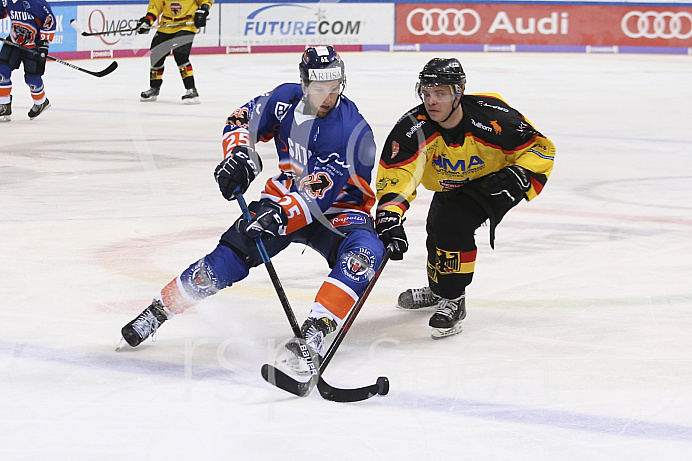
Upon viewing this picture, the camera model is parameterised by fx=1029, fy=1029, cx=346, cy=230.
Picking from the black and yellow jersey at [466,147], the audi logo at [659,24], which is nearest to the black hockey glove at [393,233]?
the black and yellow jersey at [466,147]

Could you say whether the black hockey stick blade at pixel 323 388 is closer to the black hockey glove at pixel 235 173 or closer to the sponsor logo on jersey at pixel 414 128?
the black hockey glove at pixel 235 173

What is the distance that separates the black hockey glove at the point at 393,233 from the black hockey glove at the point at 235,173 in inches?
16.2

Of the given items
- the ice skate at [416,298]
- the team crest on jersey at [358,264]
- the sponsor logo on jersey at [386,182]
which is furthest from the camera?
the ice skate at [416,298]

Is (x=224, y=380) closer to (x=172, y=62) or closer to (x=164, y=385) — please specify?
(x=164, y=385)

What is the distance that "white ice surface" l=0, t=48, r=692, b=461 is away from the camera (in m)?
2.40

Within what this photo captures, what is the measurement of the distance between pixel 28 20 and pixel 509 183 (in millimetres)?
6500

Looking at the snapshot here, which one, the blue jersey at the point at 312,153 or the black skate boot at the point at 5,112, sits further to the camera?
the black skate boot at the point at 5,112

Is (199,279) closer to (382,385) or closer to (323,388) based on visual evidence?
(323,388)

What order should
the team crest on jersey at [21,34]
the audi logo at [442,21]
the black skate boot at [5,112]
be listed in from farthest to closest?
the audi logo at [442,21]
the team crest on jersey at [21,34]
the black skate boot at [5,112]

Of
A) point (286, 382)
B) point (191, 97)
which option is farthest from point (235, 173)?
point (191, 97)

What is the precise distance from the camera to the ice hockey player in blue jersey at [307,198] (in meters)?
2.96

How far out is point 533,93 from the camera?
36.2 feet

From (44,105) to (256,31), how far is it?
799cm

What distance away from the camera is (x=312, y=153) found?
317cm
